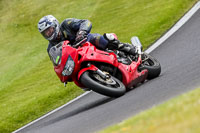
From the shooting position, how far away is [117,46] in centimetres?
871

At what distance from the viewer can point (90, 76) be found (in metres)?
7.96

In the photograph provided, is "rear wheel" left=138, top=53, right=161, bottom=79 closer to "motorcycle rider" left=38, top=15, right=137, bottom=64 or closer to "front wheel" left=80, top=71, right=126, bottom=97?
"motorcycle rider" left=38, top=15, right=137, bottom=64

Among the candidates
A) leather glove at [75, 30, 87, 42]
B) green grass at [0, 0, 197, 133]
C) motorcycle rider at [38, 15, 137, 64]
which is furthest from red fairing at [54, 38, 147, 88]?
green grass at [0, 0, 197, 133]

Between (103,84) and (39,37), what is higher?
(103,84)

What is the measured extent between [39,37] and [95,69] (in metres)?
11.1

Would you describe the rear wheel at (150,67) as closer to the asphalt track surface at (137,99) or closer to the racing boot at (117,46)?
the asphalt track surface at (137,99)

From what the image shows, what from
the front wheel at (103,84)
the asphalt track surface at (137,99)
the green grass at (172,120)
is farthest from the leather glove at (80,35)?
the green grass at (172,120)

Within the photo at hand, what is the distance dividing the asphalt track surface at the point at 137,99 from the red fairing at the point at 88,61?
0.91 ft

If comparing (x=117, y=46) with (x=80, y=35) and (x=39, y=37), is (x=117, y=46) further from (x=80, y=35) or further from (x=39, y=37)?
(x=39, y=37)

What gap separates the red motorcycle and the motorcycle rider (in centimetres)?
14

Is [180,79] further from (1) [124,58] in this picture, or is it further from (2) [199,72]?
(1) [124,58]

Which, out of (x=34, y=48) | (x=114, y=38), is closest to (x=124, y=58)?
(x=114, y=38)

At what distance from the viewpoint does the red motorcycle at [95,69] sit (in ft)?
25.6

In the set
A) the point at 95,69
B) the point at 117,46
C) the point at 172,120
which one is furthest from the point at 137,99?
the point at 172,120
